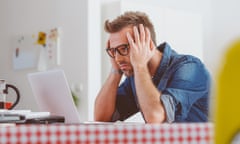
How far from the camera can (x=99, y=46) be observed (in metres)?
3.75

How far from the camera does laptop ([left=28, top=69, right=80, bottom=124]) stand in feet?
5.51

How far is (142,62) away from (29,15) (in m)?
2.28

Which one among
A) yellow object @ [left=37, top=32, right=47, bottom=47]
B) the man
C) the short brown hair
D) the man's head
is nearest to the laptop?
the man

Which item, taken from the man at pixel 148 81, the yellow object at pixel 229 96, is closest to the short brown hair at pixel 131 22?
the man at pixel 148 81

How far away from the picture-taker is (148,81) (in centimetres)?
216

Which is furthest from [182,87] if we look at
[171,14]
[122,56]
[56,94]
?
[171,14]

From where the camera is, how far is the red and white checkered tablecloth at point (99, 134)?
0.71 m

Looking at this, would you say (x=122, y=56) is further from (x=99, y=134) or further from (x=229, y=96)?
(x=229, y=96)

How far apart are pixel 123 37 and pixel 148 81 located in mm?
365

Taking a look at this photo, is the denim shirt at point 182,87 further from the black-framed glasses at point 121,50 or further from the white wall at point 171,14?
the white wall at point 171,14

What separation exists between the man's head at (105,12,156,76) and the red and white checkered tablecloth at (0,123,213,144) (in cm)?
160

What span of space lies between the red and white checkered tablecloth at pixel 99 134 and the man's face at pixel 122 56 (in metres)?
1.60

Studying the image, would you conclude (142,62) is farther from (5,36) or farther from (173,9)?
(5,36)

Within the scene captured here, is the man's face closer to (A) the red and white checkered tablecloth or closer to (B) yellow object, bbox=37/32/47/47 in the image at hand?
(A) the red and white checkered tablecloth
